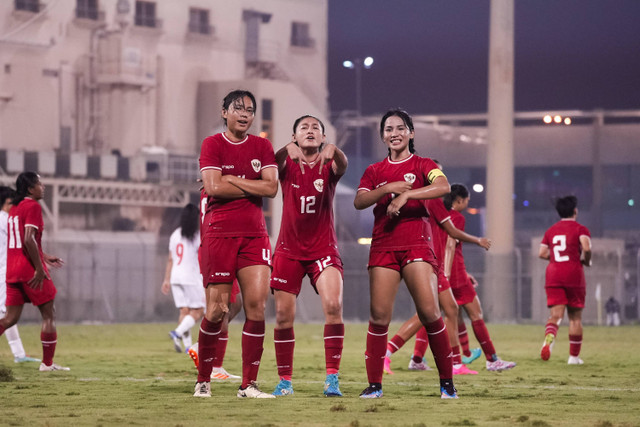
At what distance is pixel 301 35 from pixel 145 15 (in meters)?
10.2

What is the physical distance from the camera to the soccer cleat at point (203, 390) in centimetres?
891

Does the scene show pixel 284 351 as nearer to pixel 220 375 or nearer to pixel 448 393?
pixel 448 393

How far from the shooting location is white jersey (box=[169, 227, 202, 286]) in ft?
53.0

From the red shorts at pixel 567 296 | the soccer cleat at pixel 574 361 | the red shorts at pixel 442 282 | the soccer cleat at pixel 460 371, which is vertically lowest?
the soccer cleat at pixel 574 361

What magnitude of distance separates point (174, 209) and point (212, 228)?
46.2m

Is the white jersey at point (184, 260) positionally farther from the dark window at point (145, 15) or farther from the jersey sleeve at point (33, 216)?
the dark window at point (145, 15)

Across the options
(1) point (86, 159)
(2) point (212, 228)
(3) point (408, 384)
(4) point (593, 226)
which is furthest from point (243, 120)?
(4) point (593, 226)

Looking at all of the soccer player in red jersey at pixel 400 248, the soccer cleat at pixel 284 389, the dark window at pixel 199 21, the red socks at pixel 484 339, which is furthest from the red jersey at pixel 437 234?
the dark window at pixel 199 21

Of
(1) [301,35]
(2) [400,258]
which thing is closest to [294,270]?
(2) [400,258]

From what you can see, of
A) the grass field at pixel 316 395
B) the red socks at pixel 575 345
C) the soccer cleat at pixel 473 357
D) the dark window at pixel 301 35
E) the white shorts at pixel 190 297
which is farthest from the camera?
the dark window at pixel 301 35

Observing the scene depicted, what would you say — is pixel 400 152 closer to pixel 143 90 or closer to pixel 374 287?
pixel 374 287

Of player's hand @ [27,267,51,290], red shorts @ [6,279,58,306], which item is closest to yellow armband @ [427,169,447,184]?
player's hand @ [27,267,51,290]

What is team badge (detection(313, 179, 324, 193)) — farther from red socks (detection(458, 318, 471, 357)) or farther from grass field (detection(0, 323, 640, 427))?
red socks (detection(458, 318, 471, 357))

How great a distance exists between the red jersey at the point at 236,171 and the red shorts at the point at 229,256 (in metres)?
0.06
